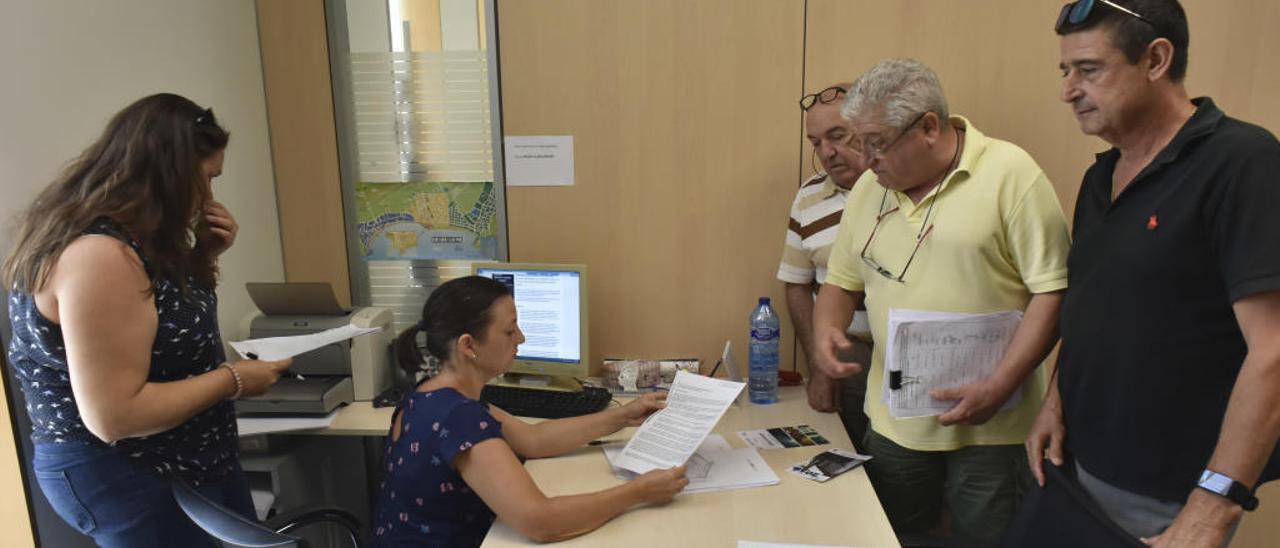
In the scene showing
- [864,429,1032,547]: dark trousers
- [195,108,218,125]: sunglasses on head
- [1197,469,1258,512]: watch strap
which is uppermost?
[195,108,218,125]: sunglasses on head

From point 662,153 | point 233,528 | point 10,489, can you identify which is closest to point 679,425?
point 233,528

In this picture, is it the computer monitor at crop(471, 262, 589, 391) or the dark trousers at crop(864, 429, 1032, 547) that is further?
the computer monitor at crop(471, 262, 589, 391)

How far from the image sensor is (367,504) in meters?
2.65

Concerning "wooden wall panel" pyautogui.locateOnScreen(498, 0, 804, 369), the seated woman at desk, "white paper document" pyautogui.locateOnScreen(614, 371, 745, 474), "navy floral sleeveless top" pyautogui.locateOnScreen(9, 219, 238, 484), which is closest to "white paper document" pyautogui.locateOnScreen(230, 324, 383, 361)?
"navy floral sleeveless top" pyautogui.locateOnScreen(9, 219, 238, 484)

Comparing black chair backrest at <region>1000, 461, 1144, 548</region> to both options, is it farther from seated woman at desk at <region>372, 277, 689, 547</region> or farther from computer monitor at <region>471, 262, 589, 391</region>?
computer monitor at <region>471, 262, 589, 391</region>

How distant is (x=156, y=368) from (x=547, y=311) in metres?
1.11

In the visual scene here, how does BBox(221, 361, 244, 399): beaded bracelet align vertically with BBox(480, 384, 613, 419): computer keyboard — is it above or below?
above

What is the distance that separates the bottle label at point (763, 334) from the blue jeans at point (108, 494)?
1.53 meters

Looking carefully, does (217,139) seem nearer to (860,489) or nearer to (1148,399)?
(860,489)

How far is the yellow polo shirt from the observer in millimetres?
1543

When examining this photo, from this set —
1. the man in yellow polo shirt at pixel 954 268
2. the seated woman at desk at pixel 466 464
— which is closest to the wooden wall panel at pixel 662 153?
the man in yellow polo shirt at pixel 954 268

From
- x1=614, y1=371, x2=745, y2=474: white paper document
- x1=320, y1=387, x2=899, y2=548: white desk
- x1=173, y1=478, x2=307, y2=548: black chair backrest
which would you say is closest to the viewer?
x1=173, y1=478, x2=307, y2=548: black chair backrest

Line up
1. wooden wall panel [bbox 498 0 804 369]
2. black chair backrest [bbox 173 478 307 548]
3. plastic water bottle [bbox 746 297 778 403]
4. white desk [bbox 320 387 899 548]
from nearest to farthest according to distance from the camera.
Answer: black chair backrest [bbox 173 478 307 548]
white desk [bbox 320 387 899 548]
plastic water bottle [bbox 746 297 778 403]
wooden wall panel [bbox 498 0 804 369]

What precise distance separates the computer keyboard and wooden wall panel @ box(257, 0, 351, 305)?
800 mm
